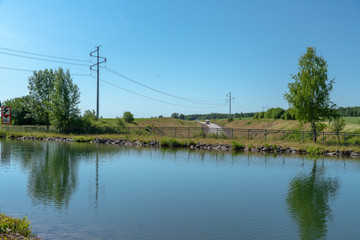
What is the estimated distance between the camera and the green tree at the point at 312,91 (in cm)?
3441

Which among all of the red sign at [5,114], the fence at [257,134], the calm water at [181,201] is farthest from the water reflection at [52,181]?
the fence at [257,134]

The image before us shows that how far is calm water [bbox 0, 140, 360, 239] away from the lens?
9375mm

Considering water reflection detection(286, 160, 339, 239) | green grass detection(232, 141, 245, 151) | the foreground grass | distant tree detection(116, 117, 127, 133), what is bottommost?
water reflection detection(286, 160, 339, 239)

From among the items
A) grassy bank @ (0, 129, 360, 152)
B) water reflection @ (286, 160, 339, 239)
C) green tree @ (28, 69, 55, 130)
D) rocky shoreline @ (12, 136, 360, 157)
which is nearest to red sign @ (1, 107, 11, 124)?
water reflection @ (286, 160, 339, 239)

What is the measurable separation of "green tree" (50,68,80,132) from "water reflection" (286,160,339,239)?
1722 inches

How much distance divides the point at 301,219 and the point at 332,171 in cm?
1222

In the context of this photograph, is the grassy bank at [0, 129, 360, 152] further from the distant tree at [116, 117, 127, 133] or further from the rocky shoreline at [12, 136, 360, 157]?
the distant tree at [116, 117, 127, 133]

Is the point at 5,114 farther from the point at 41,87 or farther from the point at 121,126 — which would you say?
the point at 41,87

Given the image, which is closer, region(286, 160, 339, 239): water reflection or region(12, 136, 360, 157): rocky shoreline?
region(286, 160, 339, 239): water reflection

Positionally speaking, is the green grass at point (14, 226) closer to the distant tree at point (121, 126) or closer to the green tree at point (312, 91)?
the green tree at point (312, 91)

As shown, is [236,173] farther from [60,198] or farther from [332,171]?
[60,198]

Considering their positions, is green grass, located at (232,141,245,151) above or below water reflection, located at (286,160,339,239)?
above

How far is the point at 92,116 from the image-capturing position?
188ft

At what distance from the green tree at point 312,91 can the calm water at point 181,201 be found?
555 inches
